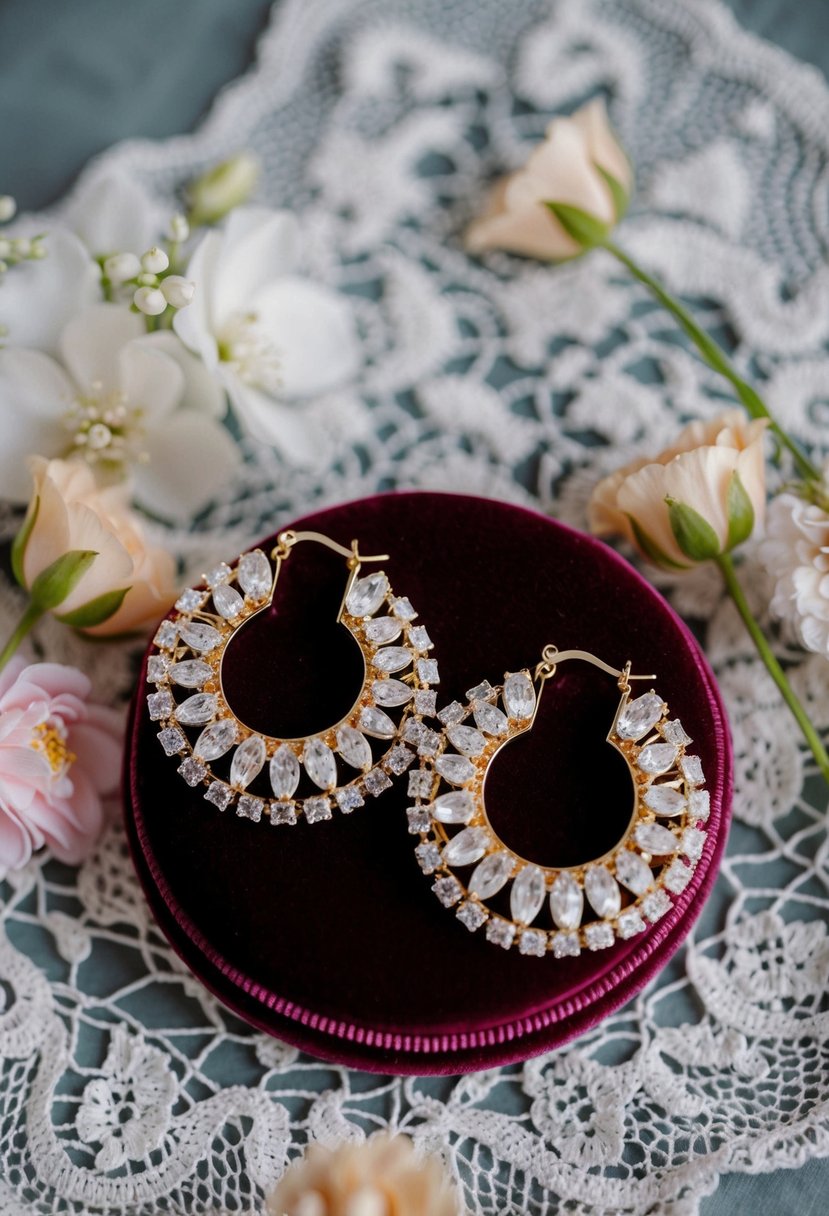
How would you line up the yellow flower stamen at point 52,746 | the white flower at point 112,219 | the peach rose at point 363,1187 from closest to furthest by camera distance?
the peach rose at point 363,1187 < the yellow flower stamen at point 52,746 < the white flower at point 112,219

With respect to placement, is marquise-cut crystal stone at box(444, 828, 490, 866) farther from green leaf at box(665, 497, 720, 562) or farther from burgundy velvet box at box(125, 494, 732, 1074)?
green leaf at box(665, 497, 720, 562)

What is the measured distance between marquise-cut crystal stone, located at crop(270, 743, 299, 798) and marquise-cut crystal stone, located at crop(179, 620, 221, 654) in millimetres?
97

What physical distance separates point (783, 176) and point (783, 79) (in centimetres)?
11

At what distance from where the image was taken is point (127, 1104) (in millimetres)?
804

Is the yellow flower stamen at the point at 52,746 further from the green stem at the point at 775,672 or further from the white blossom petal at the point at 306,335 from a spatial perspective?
the green stem at the point at 775,672

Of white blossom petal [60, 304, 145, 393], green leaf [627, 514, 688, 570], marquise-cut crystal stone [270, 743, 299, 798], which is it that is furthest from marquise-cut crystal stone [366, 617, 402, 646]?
white blossom petal [60, 304, 145, 393]

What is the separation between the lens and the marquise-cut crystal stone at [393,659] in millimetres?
786

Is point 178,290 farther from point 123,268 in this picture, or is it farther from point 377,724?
point 377,724

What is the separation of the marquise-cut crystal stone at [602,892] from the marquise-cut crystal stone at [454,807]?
0.30ft

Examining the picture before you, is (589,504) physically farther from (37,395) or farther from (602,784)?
(37,395)

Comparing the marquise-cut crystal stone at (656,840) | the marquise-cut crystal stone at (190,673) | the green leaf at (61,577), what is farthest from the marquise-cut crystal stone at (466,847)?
the green leaf at (61,577)

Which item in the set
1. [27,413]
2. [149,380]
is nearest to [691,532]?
[149,380]

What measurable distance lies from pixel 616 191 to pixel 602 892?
25.3 inches

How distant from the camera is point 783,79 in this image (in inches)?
42.9
